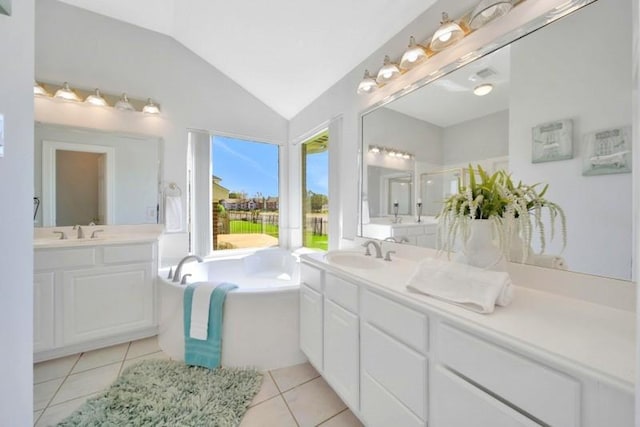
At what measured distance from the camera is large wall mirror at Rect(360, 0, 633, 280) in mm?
903

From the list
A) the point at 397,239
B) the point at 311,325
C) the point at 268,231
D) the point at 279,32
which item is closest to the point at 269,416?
the point at 311,325

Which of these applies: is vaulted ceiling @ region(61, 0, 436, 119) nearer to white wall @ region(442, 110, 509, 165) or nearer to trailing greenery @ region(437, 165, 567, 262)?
white wall @ region(442, 110, 509, 165)

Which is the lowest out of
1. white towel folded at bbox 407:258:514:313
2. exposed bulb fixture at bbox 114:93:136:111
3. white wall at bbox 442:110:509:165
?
white towel folded at bbox 407:258:514:313

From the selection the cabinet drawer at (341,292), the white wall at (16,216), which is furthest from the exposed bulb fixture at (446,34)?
the white wall at (16,216)

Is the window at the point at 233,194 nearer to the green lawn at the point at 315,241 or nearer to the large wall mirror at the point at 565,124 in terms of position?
the green lawn at the point at 315,241

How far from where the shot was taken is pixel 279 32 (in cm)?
224

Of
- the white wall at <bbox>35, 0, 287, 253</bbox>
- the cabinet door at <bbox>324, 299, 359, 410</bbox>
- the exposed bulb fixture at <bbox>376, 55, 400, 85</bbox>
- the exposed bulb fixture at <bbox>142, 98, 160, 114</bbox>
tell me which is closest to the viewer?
the cabinet door at <bbox>324, 299, 359, 410</bbox>

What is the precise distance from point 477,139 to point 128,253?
2.73 metres

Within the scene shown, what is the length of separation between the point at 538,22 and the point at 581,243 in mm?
955

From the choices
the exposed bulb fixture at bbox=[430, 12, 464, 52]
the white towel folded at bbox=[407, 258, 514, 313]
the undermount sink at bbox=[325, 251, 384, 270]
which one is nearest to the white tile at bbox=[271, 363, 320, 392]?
the undermount sink at bbox=[325, 251, 384, 270]

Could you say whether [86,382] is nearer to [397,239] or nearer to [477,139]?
[397,239]

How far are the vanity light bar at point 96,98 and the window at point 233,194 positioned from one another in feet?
1.59

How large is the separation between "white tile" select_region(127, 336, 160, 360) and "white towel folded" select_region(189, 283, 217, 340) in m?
0.61

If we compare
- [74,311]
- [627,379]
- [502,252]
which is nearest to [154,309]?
[74,311]
